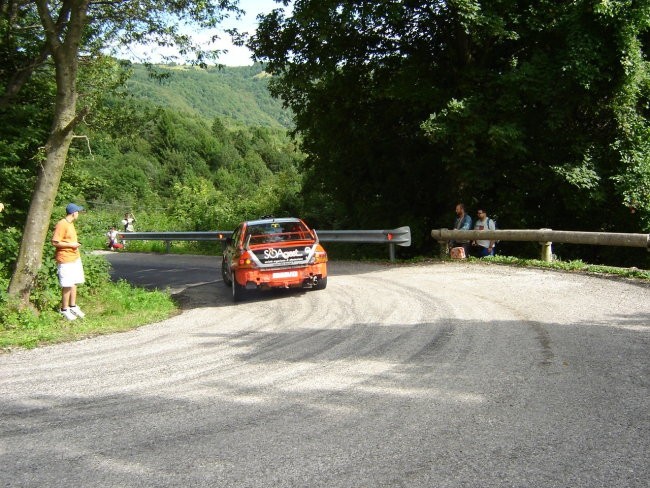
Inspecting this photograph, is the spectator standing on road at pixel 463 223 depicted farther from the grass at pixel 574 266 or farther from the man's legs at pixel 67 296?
the man's legs at pixel 67 296

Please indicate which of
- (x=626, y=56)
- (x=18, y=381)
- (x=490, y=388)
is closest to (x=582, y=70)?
(x=626, y=56)

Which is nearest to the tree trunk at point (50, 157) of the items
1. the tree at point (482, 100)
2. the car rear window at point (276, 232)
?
the car rear window at point (276, 232)

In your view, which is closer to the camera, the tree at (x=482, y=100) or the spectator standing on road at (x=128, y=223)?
the tree at (x=482, y=100)

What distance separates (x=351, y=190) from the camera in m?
22.6

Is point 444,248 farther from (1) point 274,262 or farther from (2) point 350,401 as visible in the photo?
(2) point 350,401

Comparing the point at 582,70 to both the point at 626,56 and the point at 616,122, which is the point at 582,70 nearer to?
the point at 626,56

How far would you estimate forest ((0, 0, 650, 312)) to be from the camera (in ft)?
38.3

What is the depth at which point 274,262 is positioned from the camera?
11141 mm

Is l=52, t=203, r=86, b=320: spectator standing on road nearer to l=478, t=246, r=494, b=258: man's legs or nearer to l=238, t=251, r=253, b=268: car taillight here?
l=238, t=251, r=253, b=268: car taillight

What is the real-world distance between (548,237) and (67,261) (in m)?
10.0

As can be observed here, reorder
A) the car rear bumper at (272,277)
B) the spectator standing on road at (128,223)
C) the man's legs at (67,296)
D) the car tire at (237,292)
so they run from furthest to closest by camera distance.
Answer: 1. the spectator standing on road at (128,223)
2. the car tire at (237,292)
3. the car rear bumper at (272,277)
4. the man's legs at (67,296)

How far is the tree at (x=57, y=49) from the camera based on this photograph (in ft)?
32.1

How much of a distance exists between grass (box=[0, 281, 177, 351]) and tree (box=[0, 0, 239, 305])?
890mm

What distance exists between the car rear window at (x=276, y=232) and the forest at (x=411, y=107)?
348 centimetres
